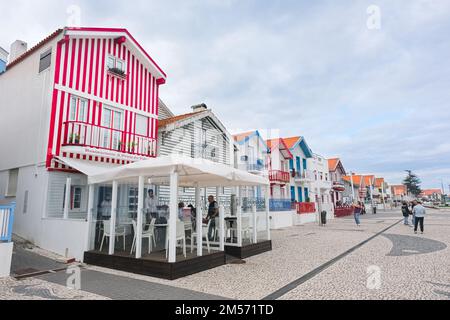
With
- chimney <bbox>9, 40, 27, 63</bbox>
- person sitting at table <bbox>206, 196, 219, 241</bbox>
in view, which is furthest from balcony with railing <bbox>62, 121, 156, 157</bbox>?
chimney <bbox>9, 40, 27, 63</bbox>

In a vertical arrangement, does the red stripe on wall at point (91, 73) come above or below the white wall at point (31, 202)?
above

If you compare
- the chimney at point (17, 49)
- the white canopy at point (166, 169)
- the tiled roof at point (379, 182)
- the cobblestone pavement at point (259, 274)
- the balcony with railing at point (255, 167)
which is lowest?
the cobblestone pavement at point (259, 274)

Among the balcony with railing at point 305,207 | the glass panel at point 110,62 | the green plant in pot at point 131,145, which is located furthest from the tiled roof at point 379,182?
the glass panel at point 110,62

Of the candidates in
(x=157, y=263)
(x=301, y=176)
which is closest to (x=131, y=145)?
(x=157, y=263)

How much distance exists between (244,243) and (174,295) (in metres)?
4.44

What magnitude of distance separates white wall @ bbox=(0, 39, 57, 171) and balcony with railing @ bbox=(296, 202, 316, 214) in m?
17.2

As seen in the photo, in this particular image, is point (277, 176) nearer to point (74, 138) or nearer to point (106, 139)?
point (106, 139)

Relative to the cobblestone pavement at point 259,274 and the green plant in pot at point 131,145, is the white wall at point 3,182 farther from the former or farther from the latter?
the cobblestone pavement at point 259,274

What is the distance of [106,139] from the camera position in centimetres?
1154

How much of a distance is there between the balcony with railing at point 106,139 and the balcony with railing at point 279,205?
910cm

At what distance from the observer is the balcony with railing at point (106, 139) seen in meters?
10.3

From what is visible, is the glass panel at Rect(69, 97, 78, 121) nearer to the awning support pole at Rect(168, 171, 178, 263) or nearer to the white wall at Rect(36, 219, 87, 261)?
the white wall at Rect(36, 219, 87, 261)

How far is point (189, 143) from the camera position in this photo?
16.2 metres
